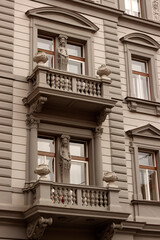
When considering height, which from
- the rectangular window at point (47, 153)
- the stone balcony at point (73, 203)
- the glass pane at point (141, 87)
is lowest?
the stone balcony at point (73, 203)

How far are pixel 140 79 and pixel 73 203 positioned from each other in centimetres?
732

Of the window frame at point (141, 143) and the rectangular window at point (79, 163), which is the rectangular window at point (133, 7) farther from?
the rectangular window at point (79, 163)

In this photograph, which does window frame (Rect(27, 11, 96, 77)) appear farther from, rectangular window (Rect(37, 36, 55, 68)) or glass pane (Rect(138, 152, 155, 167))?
glass pane (Rect(138, 152, 155, 167))

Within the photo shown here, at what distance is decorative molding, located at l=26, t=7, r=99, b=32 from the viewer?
58.7ft

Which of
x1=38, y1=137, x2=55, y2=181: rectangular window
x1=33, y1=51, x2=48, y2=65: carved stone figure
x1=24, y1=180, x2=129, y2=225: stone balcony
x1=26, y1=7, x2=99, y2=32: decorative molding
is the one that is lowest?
x1=24, y1=180, x2=129, y2=225: stone balcony

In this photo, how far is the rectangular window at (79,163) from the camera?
16.7 m

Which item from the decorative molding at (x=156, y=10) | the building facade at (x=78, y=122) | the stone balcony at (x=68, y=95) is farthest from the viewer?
the decorative molding at (x=156, y=10)

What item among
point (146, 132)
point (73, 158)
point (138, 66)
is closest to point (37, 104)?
point (73, 158)

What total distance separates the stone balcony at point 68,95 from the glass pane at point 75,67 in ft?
4.66

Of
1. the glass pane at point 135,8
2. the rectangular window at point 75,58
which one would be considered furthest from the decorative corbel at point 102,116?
the glass pane at point 135,8

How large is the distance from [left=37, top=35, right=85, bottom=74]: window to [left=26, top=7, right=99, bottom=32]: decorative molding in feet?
2.51

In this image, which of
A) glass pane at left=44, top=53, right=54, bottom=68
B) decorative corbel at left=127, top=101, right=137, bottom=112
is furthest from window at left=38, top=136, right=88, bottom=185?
glass pane at left=44, top=53, right=54, bottom=68

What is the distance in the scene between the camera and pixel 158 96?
19.8 metres

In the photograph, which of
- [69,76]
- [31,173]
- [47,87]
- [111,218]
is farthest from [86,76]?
[111,218]
